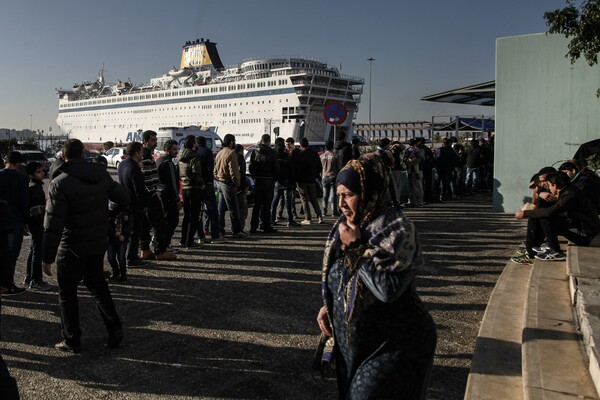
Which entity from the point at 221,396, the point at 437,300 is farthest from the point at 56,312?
the point at 437,300

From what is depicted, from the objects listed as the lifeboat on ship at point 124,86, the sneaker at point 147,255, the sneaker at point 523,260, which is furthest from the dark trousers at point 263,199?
the lifeboat on ship at point 124,86

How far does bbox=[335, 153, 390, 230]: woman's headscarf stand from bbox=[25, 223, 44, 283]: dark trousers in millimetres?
4757

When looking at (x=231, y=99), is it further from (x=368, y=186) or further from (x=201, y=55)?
(x=368, y=186)

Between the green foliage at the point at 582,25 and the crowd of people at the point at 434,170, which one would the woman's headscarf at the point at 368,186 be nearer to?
the green foliage at the point at 582,25

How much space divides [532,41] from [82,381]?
10391 millimetres

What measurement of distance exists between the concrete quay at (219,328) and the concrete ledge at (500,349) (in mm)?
152

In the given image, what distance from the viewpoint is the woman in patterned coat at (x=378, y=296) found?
2.01 meters

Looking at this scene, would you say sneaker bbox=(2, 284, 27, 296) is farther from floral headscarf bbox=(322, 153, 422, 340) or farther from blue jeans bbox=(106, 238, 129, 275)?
floral headscarf bbox=(322, 153, 422, 340)

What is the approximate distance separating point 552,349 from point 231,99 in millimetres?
54028

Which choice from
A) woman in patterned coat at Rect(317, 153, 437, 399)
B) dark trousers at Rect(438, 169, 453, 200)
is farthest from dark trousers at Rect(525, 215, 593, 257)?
dark trousers at Rect(438, 169, 453, 200)

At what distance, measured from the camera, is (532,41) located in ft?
33.7

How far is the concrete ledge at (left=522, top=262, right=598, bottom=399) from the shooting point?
2658 mm

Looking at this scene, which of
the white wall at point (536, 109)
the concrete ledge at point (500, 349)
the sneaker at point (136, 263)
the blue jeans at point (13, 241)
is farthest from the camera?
the white wall at point (536, 109)

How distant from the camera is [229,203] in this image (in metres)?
8.46
